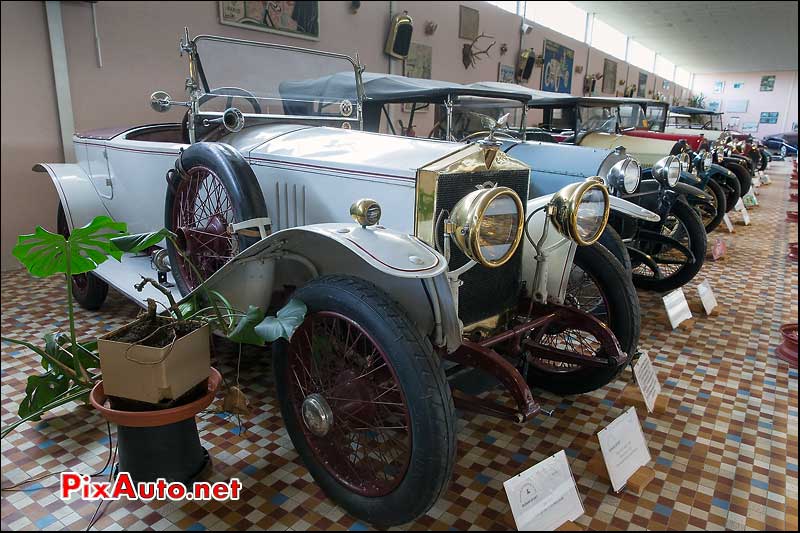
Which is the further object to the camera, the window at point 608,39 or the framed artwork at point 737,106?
the framed artwork at point 737,106

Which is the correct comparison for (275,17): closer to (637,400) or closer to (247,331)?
(247,331)

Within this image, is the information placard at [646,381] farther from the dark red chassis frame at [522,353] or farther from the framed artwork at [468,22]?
the framed artwork at [468,22]

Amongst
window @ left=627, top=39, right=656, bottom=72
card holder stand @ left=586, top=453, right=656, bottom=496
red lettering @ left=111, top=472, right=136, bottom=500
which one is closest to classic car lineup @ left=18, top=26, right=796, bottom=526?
card holder stand @ left=586, top=453, right=656, bottom=496

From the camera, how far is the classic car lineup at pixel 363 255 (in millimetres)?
1511

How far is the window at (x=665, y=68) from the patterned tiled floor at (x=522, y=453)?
2322 cm

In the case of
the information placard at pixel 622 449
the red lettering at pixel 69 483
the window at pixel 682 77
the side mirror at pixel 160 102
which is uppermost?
the window at pixel 682 77

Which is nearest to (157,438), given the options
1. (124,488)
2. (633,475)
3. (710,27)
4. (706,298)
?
(124,488)

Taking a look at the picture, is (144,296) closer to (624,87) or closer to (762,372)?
(762,372)

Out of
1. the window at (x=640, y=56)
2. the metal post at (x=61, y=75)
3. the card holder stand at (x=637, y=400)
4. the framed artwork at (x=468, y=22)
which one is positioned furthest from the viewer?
the window at (x=640, y=56)

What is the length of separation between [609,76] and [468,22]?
8.88 meters

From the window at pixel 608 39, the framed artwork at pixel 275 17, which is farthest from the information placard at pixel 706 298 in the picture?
the window at pixel 608 39

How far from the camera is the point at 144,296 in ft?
8.08

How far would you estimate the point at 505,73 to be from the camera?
10.5 meters

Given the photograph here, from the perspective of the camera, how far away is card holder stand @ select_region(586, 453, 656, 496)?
1775 millimetres
